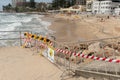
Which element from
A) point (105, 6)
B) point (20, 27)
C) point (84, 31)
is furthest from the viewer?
point (105, 6)

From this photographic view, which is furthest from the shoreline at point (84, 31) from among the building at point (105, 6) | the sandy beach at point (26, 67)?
the building at point (105, 6)

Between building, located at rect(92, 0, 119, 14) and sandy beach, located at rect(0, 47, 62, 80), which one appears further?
building, located at rect(92, 0, 119, 14)

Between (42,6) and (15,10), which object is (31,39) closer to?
(42,6)

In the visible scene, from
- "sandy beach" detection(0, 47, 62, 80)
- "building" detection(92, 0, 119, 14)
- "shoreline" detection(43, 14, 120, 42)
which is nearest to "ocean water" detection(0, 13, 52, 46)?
"shoreline" detection(43, 14, 120, 42)

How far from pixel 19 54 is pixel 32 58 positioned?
1.18m

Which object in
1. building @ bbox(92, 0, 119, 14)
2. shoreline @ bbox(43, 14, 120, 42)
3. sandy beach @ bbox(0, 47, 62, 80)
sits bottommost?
shoreline @ bbox(43, 14, 120, 42)

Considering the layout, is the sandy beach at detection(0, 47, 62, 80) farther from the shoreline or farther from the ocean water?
the shoreline

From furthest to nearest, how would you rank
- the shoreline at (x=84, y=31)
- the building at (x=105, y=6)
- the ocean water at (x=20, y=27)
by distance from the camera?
the building at (x=105, y=6), the shoreline at (x=84, y=31), the ocean water at (x=20, y=27)

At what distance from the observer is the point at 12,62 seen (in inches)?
386

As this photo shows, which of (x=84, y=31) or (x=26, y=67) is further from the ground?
(x=26, y=67)

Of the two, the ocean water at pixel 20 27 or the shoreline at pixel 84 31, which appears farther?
the shoreline at pixel 84 31

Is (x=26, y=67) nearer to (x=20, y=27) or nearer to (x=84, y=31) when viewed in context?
(x=84, y=31)

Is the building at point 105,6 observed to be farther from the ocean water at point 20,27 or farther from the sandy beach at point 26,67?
the sandy beach at point 26,67

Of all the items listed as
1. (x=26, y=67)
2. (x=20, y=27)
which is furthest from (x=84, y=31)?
(x=26, y=67)
